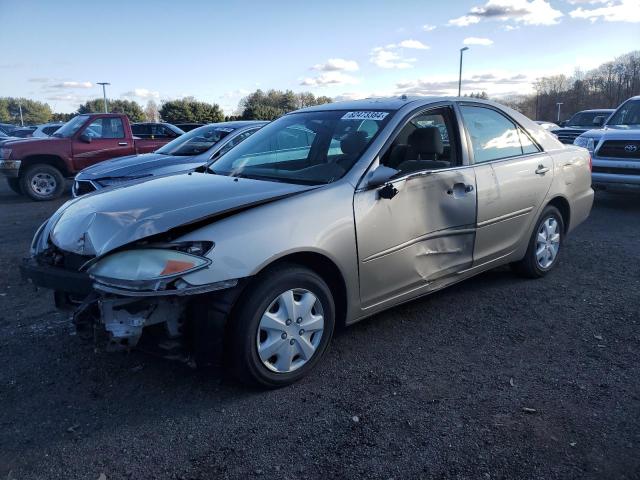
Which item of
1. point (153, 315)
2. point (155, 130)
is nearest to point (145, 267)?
point (153, 315)

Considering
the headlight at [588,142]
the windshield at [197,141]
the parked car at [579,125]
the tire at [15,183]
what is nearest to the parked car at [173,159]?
the windshield at [197,141]

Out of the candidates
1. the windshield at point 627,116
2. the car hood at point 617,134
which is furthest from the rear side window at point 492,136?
the windshield at point 627,116

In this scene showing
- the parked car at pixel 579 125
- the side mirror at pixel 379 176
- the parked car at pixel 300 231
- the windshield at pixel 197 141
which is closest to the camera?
the parked car at pixel 300 231

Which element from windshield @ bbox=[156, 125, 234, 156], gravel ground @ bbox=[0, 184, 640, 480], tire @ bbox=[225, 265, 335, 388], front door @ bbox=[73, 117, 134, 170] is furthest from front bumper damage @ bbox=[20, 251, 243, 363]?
front door @ bbox=[73, 117, 134, 170]

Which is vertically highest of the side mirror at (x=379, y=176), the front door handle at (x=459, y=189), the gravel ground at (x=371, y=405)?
the side mirror at (x=379, y=176)

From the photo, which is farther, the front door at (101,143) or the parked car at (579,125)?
the parked car at (579,125)

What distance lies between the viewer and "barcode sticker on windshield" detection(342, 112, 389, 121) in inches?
150

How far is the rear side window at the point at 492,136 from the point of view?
4.27 meters

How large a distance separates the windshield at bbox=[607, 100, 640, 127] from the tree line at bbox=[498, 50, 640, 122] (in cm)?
6088

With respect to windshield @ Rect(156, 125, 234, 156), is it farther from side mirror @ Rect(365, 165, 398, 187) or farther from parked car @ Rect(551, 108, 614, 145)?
parked car @ Rect(551, 108, 614, 145)

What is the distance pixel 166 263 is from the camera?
8.77 ft

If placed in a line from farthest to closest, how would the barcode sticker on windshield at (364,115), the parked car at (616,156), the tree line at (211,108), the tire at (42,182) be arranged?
the tree line at (211,108), the tire at (42,182), the parked car at (616,156), the barcode sticker on windshield at (364,115)

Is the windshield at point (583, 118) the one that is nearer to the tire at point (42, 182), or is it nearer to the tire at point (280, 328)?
the tire at point (42, 182)

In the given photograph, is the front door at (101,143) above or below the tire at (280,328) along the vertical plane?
above
